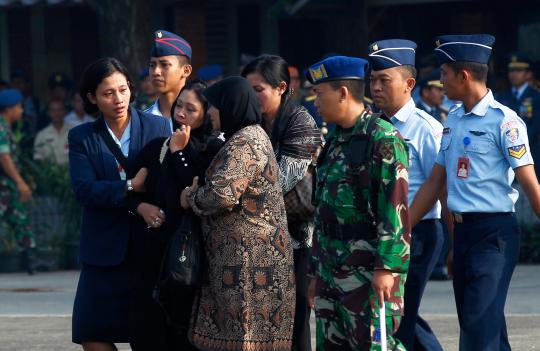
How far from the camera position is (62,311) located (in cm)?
1070

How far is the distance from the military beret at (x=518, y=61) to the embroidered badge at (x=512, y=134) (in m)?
8.32

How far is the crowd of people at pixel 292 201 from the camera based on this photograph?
5742 mm

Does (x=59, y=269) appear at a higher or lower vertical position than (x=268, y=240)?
lower

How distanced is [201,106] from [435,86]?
24.3 feet

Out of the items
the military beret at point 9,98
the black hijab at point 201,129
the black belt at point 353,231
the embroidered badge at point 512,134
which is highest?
the black hijab at point 201,129

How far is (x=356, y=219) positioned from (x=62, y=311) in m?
5.43

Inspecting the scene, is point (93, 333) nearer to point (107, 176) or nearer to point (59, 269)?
point (107, 176)

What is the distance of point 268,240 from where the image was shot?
6070 mm

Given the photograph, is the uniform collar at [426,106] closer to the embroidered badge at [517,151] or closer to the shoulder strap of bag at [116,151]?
the embroidered badge at [517,151]

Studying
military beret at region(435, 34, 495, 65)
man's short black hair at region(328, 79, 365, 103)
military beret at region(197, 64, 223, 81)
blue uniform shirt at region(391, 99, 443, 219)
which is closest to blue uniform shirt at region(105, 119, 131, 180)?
man's short black hair at region(328, 79, 365, 103)

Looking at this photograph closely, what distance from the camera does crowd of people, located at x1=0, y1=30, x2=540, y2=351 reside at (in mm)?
5742

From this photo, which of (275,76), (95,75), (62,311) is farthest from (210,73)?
(95,75)

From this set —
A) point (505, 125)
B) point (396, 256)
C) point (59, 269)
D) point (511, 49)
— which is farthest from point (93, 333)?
point (511, 49)

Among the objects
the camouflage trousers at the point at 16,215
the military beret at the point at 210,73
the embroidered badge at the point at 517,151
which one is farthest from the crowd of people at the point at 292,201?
the military beret at the point at 210,73
